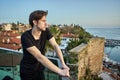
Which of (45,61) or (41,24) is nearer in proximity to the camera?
(45,61)

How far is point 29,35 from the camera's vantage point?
6.07 ft

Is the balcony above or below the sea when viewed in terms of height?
above

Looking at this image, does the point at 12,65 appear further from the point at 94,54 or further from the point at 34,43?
the point at 94,54

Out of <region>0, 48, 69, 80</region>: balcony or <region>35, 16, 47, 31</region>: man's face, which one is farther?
<region>0, 48, 69, 80</region>: balcony

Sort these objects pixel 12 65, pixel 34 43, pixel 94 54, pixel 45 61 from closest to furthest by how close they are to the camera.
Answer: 1. pixel 45 61
2. pixel 34 43
3. pixel 12 65
4. pixel 94 54

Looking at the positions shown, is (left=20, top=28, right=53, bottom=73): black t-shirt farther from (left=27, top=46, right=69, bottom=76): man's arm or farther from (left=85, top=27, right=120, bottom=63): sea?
(left=85, top=27, right=120, bottom=63): sea

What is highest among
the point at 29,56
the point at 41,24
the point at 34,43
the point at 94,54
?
the point at 41,24

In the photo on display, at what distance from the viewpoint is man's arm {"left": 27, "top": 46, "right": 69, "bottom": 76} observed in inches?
60.1

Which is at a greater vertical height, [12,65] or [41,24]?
[41,24]

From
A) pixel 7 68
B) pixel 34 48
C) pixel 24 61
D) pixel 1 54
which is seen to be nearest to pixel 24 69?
pixel 24 61

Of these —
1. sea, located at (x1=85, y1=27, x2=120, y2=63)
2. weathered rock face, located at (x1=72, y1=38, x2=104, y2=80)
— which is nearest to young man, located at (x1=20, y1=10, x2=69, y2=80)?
weathered rock face, located at (x1=72, y1=38, x2=104, y2=80)

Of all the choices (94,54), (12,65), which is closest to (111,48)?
(94,54)

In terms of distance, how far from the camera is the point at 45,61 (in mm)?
1579

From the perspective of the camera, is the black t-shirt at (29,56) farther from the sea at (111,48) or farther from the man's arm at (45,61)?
the sea at (111,48)
